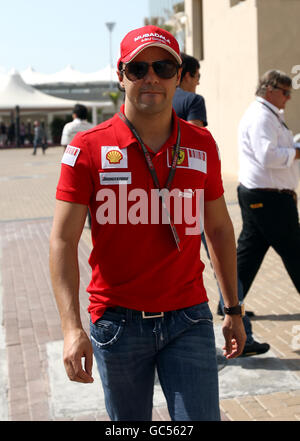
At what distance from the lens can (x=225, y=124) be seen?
56.2 ft

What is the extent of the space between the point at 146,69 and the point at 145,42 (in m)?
0.10

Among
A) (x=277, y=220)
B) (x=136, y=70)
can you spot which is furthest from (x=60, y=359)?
(x=136, y=70)

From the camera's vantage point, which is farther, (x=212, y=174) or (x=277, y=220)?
(x=277, y=220)

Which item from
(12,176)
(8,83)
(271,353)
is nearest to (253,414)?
(271,353)

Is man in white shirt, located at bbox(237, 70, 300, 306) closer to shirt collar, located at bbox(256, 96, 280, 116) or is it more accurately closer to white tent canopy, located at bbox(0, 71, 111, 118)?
shirt collar, located at bbox(256, 96, 280, 116)

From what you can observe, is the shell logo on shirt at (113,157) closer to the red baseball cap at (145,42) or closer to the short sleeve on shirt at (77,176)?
the short sleeve on shirt at (77,176)

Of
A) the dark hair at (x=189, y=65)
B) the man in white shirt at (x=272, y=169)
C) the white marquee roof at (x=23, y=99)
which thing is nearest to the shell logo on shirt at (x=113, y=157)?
Answer: the man in white shirt at (x=272, y=169)

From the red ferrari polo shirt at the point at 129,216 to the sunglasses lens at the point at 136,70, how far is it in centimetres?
17

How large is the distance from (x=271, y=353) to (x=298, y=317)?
0.89m

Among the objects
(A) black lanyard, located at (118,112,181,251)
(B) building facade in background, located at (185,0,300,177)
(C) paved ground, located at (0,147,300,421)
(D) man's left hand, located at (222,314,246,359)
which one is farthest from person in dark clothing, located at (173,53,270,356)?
(B) building facade in background, located at (185,0,300,177)

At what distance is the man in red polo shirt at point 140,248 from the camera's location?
7.14ft

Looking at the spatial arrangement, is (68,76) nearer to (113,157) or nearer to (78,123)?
(78,123)

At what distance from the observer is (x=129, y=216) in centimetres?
220

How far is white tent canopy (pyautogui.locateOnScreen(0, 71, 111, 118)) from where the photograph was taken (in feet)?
127
